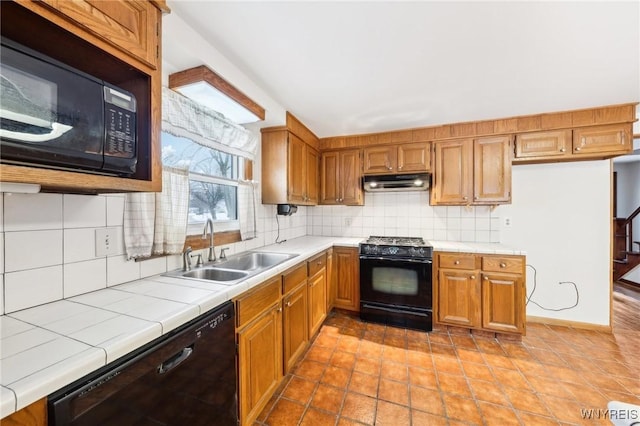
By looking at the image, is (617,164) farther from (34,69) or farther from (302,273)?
(34,69)

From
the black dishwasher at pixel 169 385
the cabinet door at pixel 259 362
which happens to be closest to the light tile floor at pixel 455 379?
the cabinet door at pixel 259 362

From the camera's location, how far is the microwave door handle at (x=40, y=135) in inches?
27.2

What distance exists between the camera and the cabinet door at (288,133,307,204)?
2.57m

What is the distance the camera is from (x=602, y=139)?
92.9 inches

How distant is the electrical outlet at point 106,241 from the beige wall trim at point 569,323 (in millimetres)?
3878

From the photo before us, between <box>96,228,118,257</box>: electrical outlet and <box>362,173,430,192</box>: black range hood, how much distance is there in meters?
2.45

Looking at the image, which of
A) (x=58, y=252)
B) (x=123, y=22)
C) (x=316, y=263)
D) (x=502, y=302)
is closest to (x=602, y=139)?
(x=502, y=302)

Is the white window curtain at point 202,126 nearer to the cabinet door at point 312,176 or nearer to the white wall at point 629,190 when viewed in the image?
the cabinet door at point 312,176

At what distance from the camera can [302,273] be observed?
208cm

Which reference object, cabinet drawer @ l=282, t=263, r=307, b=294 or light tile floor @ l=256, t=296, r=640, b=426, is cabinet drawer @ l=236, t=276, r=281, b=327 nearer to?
cabinet drawer @ l=282, t=263, r=307, b=294

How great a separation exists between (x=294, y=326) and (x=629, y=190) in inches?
268

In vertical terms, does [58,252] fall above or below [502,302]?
above

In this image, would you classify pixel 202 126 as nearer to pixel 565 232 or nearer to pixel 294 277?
pixel 294 277

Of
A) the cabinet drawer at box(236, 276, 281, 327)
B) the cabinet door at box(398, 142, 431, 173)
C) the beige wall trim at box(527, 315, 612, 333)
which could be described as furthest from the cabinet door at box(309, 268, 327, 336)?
the beige wall trim at box(527, 315, 612, 333)
